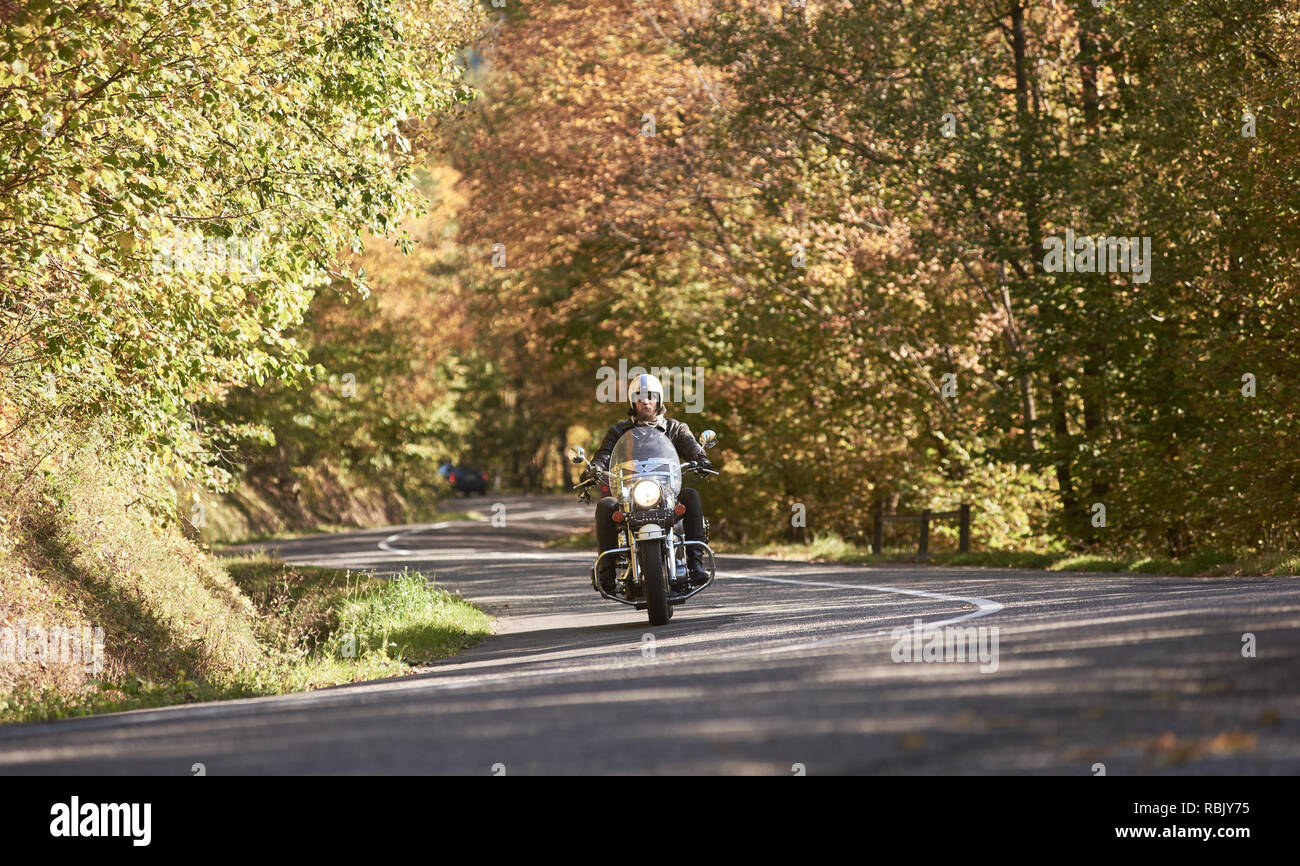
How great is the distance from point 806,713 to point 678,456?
24.6 feet

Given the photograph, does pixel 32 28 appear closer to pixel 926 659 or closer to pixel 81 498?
pixel 81 498

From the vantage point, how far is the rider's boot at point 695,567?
1284 centimetres

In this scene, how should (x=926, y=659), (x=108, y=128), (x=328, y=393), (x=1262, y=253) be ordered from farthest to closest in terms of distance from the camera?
1. (x=328, y=393)
2. (x=1262, y=253)
3. (x=108, y=128)
4. (x=926, y=659)

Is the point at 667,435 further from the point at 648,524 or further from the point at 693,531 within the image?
the point at 648,524

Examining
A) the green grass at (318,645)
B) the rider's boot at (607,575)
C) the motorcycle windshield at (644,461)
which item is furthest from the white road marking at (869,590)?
the green grass at (318,645)

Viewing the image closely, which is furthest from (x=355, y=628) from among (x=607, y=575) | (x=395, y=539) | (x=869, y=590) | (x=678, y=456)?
(x=395, y=539)

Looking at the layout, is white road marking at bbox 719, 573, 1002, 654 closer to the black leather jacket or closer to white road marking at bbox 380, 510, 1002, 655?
white road marking at bbox 380, 510, 1002, 655

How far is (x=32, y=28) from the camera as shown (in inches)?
424

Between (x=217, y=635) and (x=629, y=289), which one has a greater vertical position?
(x=629, y=289)

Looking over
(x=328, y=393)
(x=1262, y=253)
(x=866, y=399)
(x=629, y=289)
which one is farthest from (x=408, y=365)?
(x=1262, y=253)

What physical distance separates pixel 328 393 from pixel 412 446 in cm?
A: 466

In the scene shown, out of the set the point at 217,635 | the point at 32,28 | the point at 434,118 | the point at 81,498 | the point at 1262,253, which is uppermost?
the point at 434,118

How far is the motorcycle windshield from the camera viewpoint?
12625mm

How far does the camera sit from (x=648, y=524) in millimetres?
12273
